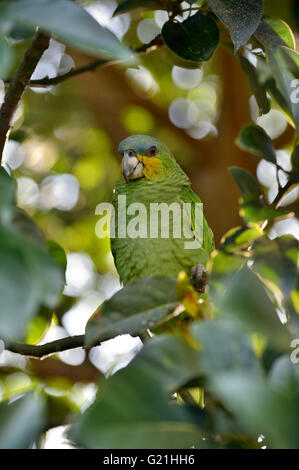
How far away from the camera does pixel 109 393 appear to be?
0.40 metres

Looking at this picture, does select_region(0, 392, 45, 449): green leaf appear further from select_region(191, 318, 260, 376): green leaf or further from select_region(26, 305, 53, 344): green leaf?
select_region(26, 305, 53, 344): green leaf

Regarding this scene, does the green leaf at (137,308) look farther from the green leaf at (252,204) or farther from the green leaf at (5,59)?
the green leaf at (5,59)

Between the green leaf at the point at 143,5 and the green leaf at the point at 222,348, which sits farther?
the green leaf at the point at 143,5

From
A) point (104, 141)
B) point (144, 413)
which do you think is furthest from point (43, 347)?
point (104, 141)

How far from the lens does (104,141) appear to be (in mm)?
3109

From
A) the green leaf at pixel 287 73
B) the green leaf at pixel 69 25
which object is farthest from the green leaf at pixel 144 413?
the green leaf at pixel 287 73

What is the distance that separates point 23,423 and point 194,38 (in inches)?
26.2

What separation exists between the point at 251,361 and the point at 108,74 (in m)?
2.40

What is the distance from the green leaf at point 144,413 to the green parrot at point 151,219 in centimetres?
65

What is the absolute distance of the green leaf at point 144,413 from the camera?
0.39 m

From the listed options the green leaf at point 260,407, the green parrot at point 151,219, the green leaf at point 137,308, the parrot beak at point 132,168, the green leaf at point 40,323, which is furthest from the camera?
the parrot beak at point 132,168

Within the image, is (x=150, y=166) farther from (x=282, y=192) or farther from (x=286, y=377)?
(x=286, y=377)

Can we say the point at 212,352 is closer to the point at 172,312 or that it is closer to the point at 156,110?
the point at 172,312

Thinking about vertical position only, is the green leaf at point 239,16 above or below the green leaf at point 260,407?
above
